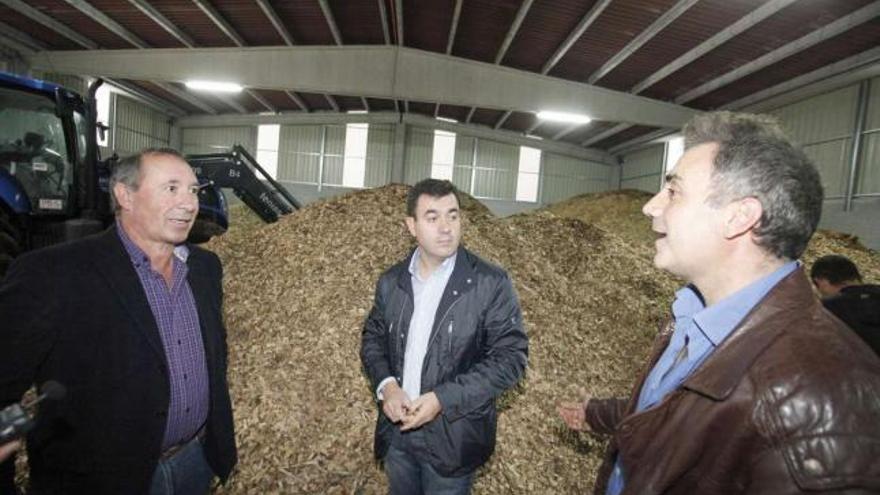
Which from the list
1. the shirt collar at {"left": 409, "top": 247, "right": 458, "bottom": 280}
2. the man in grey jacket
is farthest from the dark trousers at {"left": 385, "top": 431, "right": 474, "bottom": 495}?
the shirt collar at {"left": 409, "top": 247, "right": 458, "bottom": 280}

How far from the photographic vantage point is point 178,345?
240cm

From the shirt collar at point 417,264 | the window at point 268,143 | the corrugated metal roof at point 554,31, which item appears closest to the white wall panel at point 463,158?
the window at point 268,143

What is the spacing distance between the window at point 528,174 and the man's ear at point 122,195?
23709mm

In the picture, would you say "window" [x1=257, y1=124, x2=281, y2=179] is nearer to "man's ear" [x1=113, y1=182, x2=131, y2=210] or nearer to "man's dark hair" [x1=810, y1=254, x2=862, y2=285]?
"man's ear" [x1=113, y1=182, x2=131, y2=210]

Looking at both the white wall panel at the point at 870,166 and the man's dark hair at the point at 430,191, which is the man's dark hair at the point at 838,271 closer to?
the man's dark hair at the point at 430,191

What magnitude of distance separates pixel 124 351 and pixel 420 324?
147 cm

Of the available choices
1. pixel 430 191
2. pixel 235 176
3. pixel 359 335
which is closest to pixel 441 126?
pixel 235 176

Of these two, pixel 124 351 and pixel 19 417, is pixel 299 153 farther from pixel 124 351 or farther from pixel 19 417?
pixel 19 417

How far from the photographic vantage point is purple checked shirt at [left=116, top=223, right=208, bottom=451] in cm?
236

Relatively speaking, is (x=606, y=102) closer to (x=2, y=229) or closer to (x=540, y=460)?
(x=540, y=460)

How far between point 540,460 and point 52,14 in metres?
16.2

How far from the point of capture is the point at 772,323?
1.18m

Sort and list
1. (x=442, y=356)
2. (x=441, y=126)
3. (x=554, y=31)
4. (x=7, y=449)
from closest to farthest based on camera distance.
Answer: (x=7, y=449), (x=442, y=356), (x=554, y=31), (x=441, y=126)

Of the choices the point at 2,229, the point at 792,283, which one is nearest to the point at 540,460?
the point at 792,283
